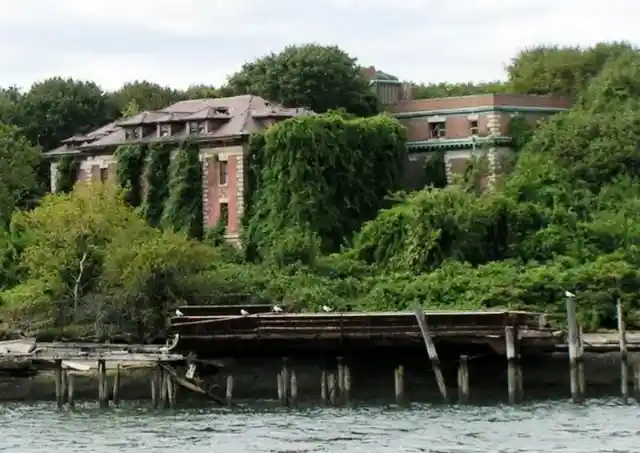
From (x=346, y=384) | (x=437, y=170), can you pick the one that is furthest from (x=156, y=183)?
(x=346, y=384)

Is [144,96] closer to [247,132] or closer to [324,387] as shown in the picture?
[247,132]

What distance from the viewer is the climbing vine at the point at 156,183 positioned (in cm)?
8912

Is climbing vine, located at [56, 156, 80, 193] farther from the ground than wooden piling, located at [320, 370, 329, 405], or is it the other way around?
climbing vine, located at [56, 156, 80, 193]

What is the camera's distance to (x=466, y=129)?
88.4m

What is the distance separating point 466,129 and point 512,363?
35.5 metres

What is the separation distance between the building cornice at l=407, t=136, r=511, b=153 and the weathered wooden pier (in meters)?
27.7

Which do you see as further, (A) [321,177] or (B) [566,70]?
(B) [566,70]

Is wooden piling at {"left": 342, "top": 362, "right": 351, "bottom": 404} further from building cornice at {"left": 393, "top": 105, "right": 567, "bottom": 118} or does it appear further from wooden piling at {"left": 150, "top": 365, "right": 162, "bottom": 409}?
building cornice at {"left": 393, "top": 105, "right": 567, "bottom": 118}

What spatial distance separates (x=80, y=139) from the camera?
95750 millimetres

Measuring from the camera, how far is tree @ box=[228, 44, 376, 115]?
92.7 metres

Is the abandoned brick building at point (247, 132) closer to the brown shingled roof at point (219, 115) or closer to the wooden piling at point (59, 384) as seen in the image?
the brown shingled roof at point (219, 115)

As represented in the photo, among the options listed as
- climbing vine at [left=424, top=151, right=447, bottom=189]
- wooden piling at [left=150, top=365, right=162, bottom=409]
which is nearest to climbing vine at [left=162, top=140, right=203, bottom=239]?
climbing vine at [left=424, top=151, right=447, bottom=189]

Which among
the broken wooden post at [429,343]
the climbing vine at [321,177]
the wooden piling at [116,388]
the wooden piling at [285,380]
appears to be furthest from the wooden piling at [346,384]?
the climbing vine at [321,177]

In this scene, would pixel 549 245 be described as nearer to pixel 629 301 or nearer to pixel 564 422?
pixel 629 301
